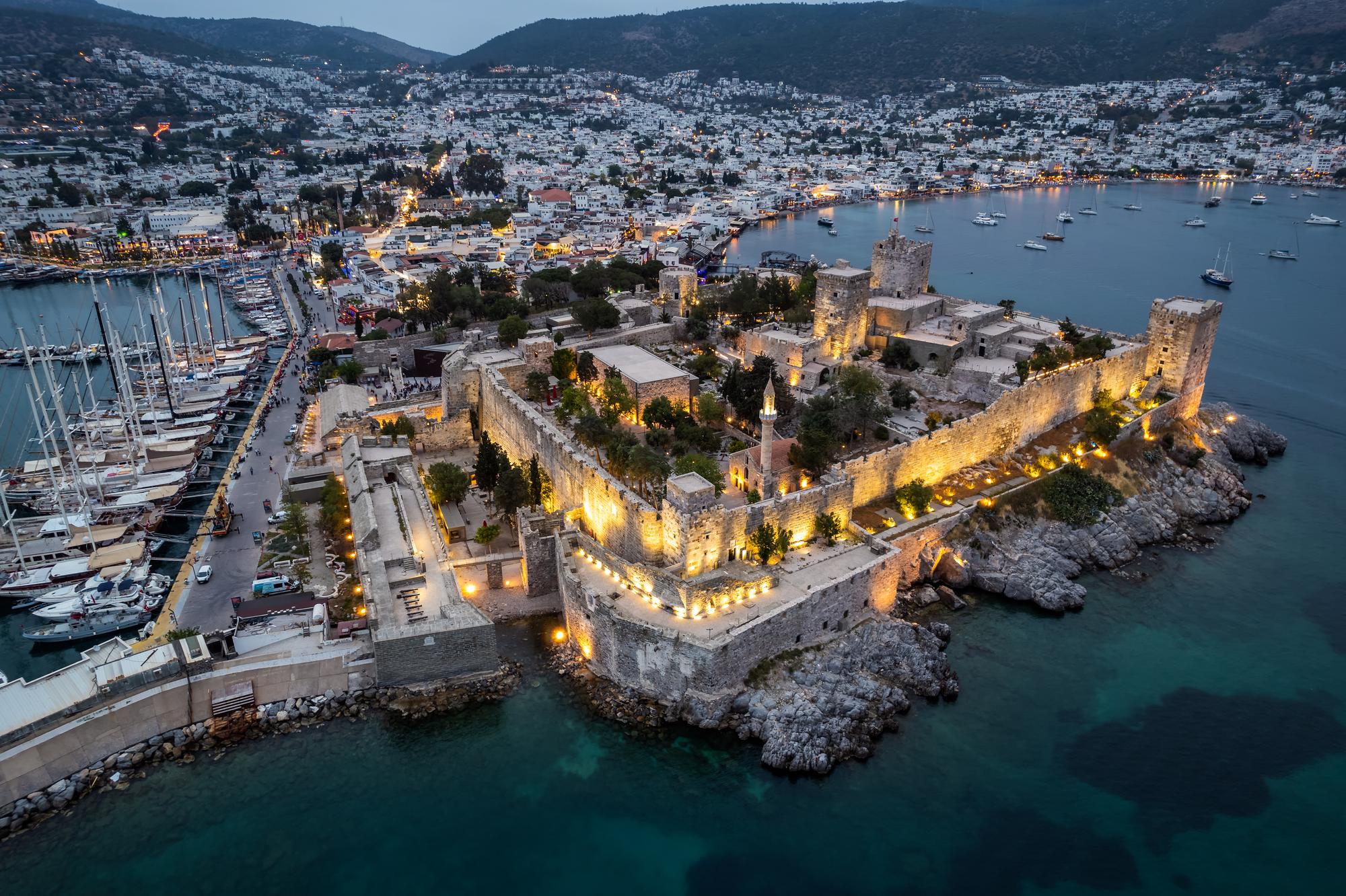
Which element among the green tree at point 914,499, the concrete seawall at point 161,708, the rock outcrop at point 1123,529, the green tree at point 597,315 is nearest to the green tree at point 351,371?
the green tree at point 597,315

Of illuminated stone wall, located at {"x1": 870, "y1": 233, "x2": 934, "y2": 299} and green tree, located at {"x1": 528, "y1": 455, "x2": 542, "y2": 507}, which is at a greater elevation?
illuminated stone wall, located at {"x1": 870, "y1": 233, "x2": 934, "y2": 299}

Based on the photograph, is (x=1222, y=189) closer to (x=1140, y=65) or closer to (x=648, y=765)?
(x=1140, y=65)

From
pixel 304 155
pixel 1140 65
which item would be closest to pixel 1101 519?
pixel 304 155

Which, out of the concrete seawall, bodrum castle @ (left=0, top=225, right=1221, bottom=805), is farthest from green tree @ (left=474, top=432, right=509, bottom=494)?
the concrete seawall

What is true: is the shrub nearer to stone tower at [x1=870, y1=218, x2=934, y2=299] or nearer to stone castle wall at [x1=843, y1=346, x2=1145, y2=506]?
stone castle wall at [x1=843, y1=346, x2=1145, y2=506]

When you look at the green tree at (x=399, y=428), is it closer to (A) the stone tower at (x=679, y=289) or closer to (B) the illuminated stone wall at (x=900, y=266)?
(A) the stone tower at (x=679, y=289)

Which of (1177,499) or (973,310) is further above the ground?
(973,310)
